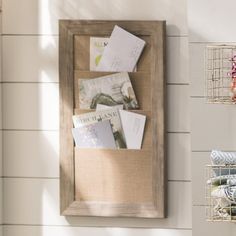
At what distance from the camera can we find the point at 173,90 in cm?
210

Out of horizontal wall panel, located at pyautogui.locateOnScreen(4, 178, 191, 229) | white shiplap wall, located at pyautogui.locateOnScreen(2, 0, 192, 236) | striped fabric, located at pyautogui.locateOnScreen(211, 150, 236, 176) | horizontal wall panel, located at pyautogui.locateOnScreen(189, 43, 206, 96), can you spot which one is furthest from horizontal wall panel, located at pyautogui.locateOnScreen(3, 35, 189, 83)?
striped fabric, located at pyautogui.locateOnScreen(211, 150, 236, 176)

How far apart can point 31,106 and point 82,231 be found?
1.49 ft

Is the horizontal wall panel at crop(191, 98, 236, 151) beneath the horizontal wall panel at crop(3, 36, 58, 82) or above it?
beneath

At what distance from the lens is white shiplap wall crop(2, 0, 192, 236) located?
212 centimetres

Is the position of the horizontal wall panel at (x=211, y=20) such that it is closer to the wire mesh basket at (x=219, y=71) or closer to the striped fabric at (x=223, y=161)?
the wire mesh basket at (x=219, y=71)

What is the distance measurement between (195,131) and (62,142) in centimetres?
46

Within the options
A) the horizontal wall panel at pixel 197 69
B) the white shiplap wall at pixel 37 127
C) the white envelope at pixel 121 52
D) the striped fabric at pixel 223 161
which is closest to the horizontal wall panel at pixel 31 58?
the white shiplap wall at pixel 37 127

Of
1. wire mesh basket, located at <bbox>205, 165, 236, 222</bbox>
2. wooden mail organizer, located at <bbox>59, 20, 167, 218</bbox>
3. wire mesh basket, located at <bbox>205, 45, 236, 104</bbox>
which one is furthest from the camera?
wooden mail organizer, located at <bbox>59, 20, 167, 218</bbox>

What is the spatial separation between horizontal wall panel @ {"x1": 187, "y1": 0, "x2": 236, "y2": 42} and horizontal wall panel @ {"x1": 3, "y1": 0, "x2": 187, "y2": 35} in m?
0.11

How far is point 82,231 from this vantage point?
2.14 meters

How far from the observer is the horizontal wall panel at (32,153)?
84.7 inches

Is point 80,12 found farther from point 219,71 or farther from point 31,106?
point 219,71

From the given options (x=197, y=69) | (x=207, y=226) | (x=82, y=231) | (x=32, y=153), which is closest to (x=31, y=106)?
(x=32, y=153)

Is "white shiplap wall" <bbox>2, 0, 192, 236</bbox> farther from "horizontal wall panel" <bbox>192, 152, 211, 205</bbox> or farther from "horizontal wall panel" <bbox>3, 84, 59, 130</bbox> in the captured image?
"horizontal wall panel" <bbox>192, 152, 211, 205</bbox>
